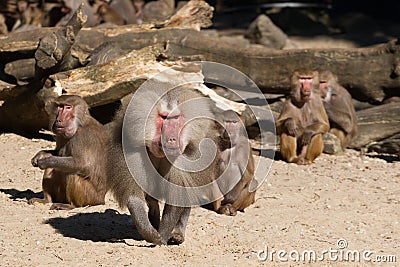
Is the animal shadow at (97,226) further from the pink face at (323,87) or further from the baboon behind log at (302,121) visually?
the pink face at (323,87)

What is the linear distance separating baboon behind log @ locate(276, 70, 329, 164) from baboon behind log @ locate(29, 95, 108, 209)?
3.02m

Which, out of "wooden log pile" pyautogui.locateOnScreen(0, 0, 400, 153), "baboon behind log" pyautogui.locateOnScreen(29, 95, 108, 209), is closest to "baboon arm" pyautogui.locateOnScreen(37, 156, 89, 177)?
"baboon behind log" pyautogui.locateOnScreen(29, 95, 108, 209)

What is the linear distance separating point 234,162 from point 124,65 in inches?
51.5

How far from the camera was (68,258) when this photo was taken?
518 cm

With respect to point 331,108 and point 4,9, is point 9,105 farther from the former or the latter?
point 4,9

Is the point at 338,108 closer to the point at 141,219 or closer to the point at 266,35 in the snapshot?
the point at 266,35

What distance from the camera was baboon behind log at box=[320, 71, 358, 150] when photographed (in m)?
9.32

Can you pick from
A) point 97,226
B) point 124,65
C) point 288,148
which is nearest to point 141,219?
point 97,226

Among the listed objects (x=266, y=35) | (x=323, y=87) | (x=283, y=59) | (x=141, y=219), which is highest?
(x=141, y=219)

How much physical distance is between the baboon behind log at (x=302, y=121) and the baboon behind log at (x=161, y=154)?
351 centimetres

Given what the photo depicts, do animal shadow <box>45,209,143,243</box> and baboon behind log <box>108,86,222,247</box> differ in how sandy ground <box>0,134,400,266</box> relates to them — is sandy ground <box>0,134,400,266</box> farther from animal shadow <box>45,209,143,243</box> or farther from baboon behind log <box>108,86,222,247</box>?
baboon behind log <box>108,86,222,247</box>

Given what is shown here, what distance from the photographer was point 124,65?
7.23m

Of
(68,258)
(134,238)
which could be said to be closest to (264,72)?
(134,238)

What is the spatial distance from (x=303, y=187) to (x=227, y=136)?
999 millimetres
